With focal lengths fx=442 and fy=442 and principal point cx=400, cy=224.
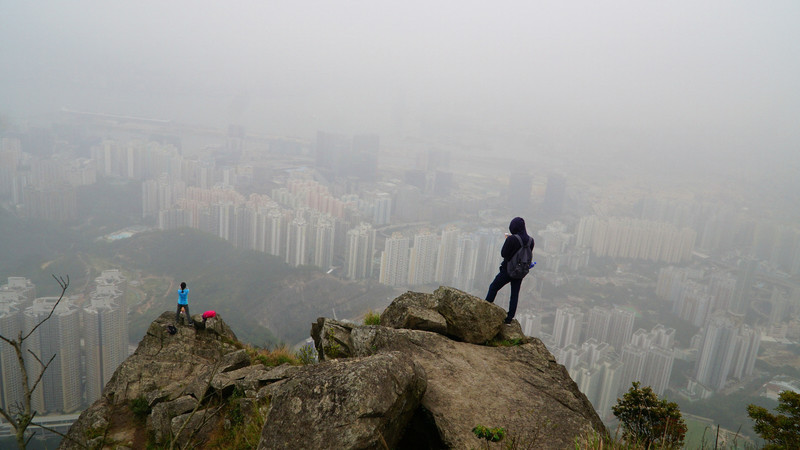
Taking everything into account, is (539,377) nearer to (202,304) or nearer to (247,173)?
(202,304)

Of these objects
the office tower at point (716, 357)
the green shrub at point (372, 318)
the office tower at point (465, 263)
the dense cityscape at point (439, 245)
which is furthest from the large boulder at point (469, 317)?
the office tower at point (465, 263)

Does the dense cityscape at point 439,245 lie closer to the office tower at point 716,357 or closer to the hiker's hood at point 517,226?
the office tower at point 716,357

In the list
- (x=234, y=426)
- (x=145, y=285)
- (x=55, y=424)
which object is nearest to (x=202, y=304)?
(x=145, y=285)

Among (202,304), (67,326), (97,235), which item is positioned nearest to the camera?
(67,326)

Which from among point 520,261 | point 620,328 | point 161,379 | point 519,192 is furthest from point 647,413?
point 519,192

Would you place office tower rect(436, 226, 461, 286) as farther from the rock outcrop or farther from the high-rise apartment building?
the rock outcrop

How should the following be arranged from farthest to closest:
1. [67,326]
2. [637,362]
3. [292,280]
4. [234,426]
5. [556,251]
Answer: [556,251], [292,280], [637,362], [67,326], [234,426]

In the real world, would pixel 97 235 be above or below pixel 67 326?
below
